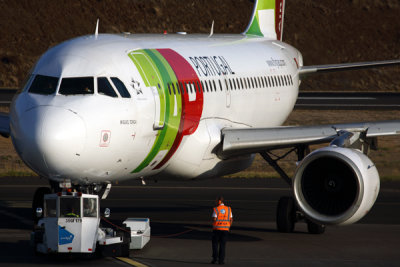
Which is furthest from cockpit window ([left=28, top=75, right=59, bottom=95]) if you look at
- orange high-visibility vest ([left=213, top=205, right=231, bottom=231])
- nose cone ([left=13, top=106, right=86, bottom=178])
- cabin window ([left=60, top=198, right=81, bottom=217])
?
orange high-visibility vest ([left=213, top=205, right=231, bottom=231])

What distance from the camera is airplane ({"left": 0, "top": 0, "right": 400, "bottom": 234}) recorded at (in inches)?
804

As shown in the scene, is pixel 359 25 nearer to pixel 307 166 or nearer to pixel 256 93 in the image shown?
pixel 256 93

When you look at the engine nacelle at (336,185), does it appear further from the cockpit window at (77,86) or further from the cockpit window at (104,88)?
the cockpit window at (77,86)

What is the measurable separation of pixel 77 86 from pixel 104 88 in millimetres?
629

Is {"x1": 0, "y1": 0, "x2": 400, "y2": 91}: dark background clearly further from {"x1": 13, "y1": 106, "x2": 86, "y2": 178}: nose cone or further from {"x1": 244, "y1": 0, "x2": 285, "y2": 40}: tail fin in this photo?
{"x1": 13, "y1": 106, "x2": 86, "y2": 178}: nose cone

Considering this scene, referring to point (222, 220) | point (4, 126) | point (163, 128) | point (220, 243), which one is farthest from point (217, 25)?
point (220, 243)

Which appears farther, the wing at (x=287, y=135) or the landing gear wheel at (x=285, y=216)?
the landing gear wheel at (x=285, y=216)

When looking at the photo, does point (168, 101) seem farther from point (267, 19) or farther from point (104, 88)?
point (267, 19)

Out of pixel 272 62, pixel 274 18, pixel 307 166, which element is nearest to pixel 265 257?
pixel 307 166

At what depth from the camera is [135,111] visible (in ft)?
71.3

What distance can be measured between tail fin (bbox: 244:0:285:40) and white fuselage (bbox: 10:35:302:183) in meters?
7.32

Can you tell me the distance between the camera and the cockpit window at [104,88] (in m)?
21.5

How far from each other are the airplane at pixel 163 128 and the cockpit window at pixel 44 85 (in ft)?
0.09

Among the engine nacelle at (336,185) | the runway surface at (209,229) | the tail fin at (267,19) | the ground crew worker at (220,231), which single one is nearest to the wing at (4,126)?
the runway surface at (209,229)
